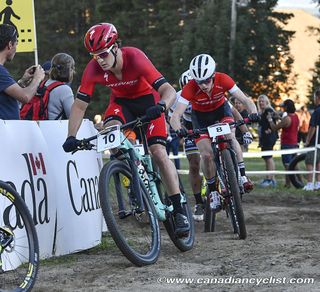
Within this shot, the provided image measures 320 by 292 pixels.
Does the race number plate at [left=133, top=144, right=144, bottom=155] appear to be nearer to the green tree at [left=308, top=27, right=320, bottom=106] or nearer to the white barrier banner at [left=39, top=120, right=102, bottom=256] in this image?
the white barrier banner at [left=39, top=120, right=102, bottom=256]

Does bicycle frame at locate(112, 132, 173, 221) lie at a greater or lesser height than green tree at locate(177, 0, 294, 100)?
lesser

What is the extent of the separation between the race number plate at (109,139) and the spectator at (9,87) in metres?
0.84

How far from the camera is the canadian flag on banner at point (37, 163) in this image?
698 cm

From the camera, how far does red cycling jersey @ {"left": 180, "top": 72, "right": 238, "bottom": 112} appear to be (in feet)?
29.7

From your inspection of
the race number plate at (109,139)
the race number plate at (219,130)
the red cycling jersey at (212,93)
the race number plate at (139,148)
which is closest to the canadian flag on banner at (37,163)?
the race number plate at (109,139)

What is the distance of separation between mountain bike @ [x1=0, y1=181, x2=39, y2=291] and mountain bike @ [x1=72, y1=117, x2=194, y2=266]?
724 millimetres

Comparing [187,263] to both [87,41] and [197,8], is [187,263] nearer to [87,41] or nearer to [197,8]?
[87,41]

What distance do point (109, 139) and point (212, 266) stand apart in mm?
1304

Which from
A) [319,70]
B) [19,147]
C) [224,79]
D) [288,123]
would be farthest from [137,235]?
[319,70]

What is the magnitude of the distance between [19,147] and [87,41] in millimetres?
1049

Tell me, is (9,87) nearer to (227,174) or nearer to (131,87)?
(131,87)

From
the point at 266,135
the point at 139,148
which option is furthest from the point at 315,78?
the point at 139,148

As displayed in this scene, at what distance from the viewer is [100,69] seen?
7188 millimetres

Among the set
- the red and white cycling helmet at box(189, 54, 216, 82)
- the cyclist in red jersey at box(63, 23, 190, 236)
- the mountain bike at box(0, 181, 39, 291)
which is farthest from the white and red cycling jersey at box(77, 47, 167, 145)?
the mountain bike at box(0, 181, 39, 291)
